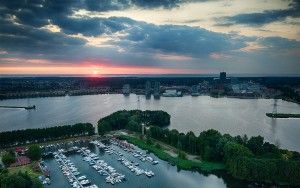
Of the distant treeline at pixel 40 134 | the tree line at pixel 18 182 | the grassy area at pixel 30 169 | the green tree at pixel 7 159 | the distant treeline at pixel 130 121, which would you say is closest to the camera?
the tree line at pixel 18 182

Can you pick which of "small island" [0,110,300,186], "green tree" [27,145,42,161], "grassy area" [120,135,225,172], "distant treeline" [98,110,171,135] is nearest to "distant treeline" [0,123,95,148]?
"small island" [0,110,300,186]

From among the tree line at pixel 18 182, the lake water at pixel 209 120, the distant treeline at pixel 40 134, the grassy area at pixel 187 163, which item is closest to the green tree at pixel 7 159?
the tree line at pixel 18 182

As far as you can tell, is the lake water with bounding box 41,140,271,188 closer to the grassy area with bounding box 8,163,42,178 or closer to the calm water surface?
the calm water surface

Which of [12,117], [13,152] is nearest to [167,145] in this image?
[13,152]

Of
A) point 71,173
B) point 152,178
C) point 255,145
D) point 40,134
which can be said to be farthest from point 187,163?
point 40,134

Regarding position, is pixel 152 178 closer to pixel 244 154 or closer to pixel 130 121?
pixel 244 154

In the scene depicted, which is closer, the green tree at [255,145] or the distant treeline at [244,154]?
the distant treeline at [244,154]

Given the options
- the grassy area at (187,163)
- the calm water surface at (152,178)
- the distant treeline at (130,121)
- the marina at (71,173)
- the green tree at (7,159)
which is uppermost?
the distant treeline at (130,121)

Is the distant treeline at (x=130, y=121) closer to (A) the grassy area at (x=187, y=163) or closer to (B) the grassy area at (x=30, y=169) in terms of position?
(A) the grassy area at (x=187, y=163)
